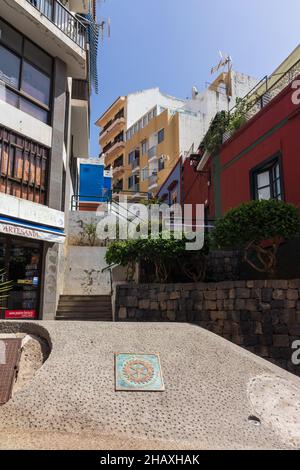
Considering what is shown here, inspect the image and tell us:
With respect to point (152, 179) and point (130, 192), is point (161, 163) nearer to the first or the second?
point (152, 179)

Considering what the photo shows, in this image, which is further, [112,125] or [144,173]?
[112,125]

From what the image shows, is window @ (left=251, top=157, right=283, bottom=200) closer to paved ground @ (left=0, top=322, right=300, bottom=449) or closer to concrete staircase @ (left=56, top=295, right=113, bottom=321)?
concrete staircase @ (left=56, top=295, right=113, bottom=321)

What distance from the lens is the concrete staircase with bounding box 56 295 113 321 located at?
1153cm

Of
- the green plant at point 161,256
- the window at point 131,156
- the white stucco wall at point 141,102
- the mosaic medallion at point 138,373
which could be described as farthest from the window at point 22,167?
the white stucco wall at point 141,102

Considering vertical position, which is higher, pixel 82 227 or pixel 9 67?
pixel 9 67

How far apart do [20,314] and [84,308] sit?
2.01 meters

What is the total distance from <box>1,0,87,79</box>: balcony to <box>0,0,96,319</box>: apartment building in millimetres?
30

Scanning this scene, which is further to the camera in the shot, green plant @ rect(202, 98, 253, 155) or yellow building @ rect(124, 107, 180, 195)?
yellow building @ rect(124, 107, 180, 195)

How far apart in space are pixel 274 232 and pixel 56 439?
6554mm

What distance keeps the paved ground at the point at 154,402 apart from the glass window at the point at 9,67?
8.73m

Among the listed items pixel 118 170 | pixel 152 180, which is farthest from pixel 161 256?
pixel 118 170

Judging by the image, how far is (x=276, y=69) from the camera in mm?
15953

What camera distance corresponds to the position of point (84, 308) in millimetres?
12180

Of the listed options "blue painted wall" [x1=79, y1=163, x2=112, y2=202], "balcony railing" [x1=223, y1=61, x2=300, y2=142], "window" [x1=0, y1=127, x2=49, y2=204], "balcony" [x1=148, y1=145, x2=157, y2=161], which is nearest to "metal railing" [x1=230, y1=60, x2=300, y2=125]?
"balcony railing" [x1=223, y1=61, x2=300, y2=142]
